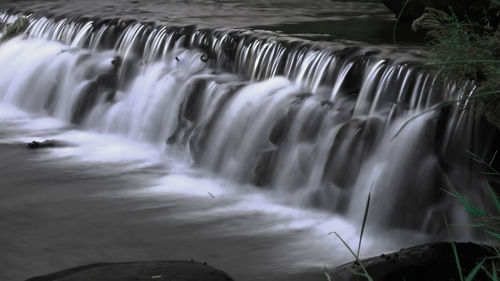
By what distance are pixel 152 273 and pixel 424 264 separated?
118 cm

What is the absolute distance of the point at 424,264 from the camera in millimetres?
3633

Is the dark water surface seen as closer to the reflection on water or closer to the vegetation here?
the reflection on water

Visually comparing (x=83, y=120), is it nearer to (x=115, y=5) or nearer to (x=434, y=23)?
(x=115, y=5)

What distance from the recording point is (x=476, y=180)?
14.7ft

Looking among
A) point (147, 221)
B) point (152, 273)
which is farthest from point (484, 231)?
point (147, 221)

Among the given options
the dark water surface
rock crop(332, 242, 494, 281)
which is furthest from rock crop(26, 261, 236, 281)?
the dark water surface

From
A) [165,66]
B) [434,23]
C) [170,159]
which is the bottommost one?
[170,159]

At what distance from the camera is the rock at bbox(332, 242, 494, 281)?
357 centimetres

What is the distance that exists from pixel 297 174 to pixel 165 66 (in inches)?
91.7

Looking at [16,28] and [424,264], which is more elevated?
[16,28]

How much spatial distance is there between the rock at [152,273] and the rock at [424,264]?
641mm

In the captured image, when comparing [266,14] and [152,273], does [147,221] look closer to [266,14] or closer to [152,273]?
[152,273]

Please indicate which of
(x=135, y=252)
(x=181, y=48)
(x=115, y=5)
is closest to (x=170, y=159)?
(x=181, y=48)

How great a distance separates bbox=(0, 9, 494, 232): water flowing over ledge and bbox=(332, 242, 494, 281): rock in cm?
82
